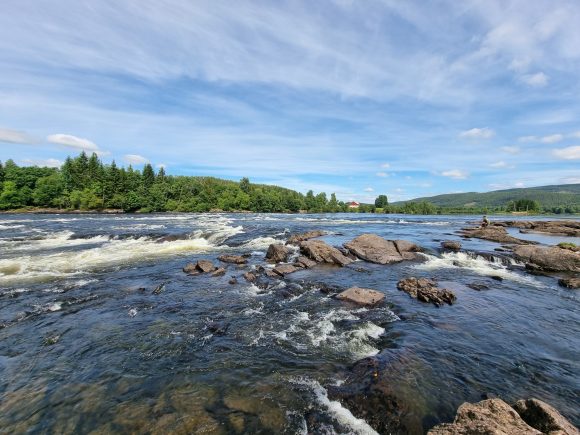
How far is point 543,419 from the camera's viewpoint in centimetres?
548

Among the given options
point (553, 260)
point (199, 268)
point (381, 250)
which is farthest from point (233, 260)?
point (553, 260)

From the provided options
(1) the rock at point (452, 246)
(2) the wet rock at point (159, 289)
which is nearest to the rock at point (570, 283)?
(1) the rock at point (452, 246)

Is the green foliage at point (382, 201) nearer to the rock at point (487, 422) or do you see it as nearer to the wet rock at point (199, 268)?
the wet rock at point (199, 268)

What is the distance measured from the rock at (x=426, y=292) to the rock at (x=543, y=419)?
8.17m

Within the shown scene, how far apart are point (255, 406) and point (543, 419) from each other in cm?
574

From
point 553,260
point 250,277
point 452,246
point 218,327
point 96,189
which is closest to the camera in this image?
point 218,327

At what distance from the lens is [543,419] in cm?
548

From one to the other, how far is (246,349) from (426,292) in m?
9.81

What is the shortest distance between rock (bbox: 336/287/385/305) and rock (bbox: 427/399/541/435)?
314 inches

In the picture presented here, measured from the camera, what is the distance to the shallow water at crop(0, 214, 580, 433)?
6660mm

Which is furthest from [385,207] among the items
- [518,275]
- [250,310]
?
[250,310]

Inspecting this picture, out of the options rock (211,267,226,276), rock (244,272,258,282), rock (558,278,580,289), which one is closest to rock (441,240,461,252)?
rock (558,278,580,289)

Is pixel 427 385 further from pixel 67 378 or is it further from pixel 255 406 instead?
pixel 67 378

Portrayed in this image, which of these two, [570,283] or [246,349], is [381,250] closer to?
[570,283]
